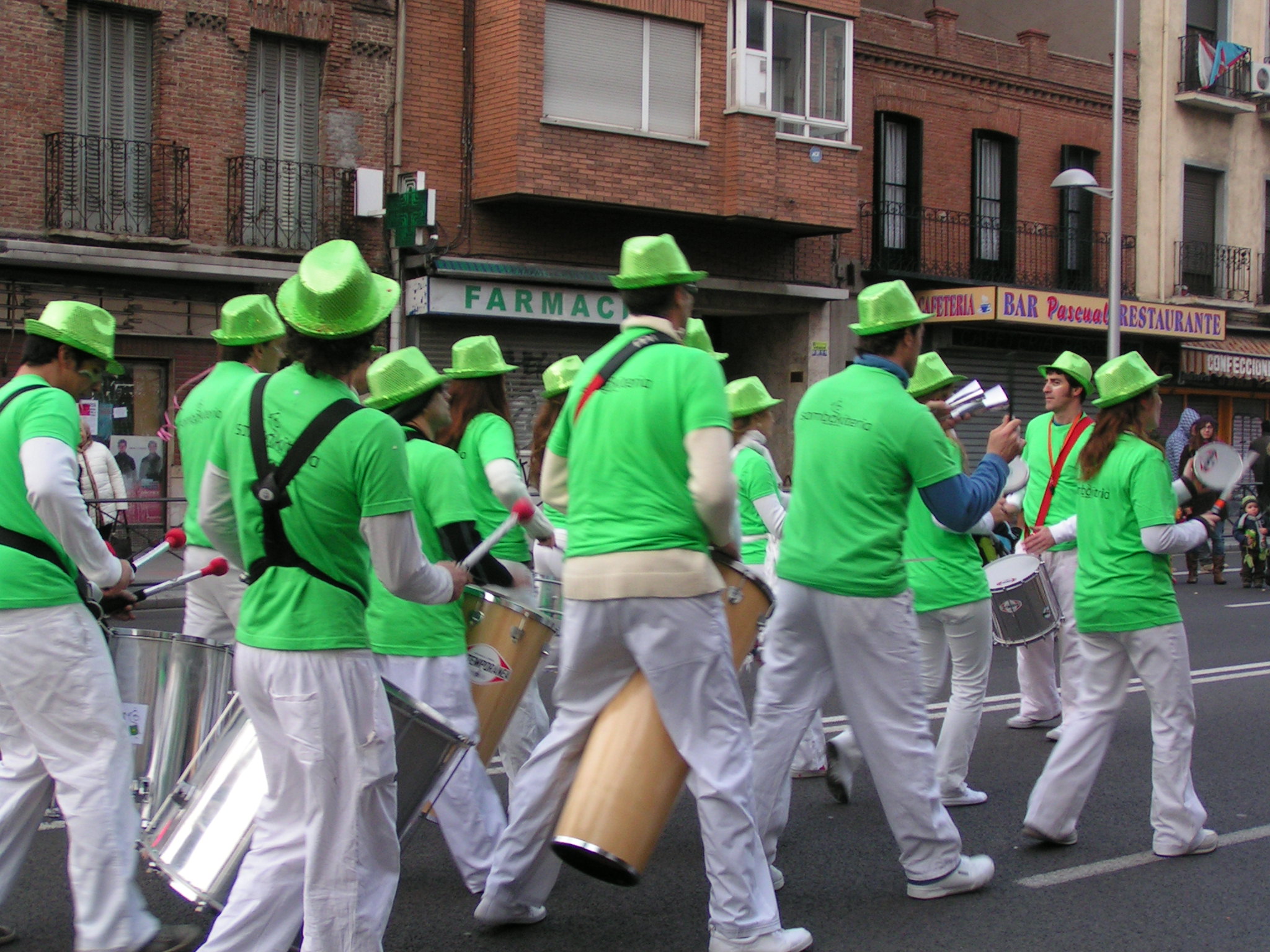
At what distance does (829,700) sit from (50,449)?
563 centimetres

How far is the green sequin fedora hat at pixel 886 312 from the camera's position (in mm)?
5000

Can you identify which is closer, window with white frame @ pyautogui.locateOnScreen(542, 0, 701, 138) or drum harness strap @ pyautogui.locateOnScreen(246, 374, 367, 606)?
drum harness strap @ pyautogui.locateOnScreen(246, 374, 367, 606)

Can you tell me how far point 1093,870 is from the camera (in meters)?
5.35

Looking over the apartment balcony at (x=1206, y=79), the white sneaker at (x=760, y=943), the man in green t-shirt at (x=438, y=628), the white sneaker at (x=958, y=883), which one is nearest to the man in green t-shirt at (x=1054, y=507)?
the white sneaker at (x=958, y=883)

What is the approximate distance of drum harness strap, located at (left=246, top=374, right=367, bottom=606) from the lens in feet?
11.6

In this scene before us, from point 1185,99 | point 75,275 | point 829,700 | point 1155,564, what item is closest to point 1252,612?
point 829,700

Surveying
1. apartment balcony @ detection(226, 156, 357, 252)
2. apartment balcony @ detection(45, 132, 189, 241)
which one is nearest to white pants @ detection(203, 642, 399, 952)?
apartment balcony @ detection(45, 132, 189, 241)

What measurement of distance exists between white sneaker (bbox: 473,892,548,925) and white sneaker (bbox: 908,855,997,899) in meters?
1.34

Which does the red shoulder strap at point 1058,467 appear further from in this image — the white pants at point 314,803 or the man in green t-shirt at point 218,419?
the white pants at point 314,803

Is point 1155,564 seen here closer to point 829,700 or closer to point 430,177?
point 829,700

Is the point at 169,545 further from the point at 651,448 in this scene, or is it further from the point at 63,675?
the point at 651,448

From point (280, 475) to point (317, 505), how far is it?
0.12 m

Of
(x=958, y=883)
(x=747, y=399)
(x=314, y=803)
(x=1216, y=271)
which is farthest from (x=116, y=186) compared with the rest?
(x=1216, y=271)

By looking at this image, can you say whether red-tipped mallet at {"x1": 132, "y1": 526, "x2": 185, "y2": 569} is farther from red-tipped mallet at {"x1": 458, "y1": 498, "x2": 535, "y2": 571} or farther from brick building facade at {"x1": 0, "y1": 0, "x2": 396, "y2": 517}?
brick building facade at {"x1": 0, "y1": 0, "x2": 396, "y2": 517}
